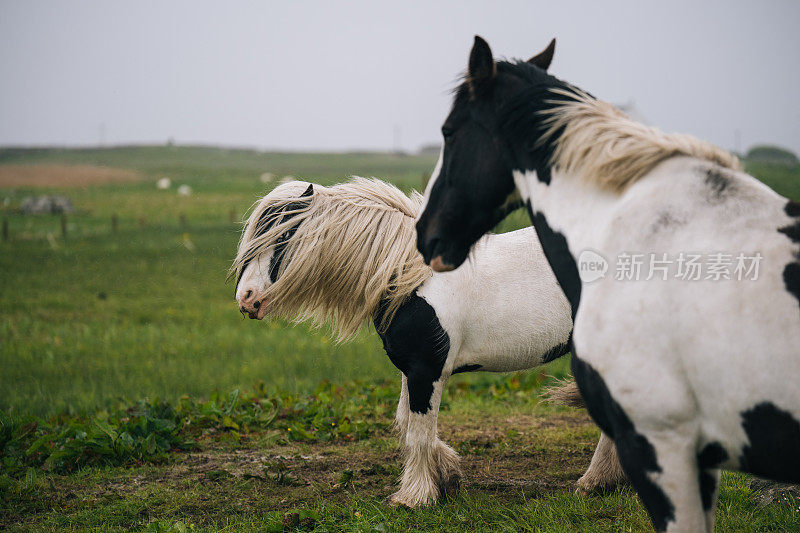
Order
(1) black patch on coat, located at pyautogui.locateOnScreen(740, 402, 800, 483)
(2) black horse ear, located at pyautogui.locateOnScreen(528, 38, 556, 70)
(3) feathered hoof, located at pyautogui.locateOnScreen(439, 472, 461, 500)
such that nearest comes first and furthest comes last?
(1) black patch on coat, located at pyautogui.locateOnScreen(740, 402, 800, 483)
(2) black horse ear, located at pyautogui.locateOnScreen(528, 38, 556, 70)
(3) feathered hoof, located at pyautogui.locateOnScreen(439, 472, 461, 500)

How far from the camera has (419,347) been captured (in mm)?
4340

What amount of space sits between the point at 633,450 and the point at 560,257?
77 cm

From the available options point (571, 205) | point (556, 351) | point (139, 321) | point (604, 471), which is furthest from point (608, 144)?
point (139, 321)

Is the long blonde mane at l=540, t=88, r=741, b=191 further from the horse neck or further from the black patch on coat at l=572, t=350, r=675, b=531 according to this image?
the black patch on coat at l=572, t=350, r=675, b=531

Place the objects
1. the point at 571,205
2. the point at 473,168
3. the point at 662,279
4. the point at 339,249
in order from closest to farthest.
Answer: the point at 662,279 < the point at 571,205 < the point at 473,168 < the point at 339,249

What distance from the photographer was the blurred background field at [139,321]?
329 inches

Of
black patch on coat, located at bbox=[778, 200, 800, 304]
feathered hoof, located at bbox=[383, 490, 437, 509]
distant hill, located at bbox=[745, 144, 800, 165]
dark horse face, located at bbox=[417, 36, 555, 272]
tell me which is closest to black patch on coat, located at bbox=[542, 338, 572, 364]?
feathered hoof, located at bbox=[383, 490, 437, 509]

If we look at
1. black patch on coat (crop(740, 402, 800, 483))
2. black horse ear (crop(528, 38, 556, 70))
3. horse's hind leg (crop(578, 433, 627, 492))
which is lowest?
horse's hind leg (crop(578, 433, 627, 492))

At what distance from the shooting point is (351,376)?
8.83 meters

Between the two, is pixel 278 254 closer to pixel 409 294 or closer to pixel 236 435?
pixel 409 294

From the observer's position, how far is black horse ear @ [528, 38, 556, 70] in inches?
119

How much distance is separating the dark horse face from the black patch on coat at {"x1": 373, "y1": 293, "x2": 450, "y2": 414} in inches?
62.3

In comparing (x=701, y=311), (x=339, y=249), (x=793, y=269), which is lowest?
(x=339, y=249)

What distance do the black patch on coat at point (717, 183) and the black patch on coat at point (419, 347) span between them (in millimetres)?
2374
